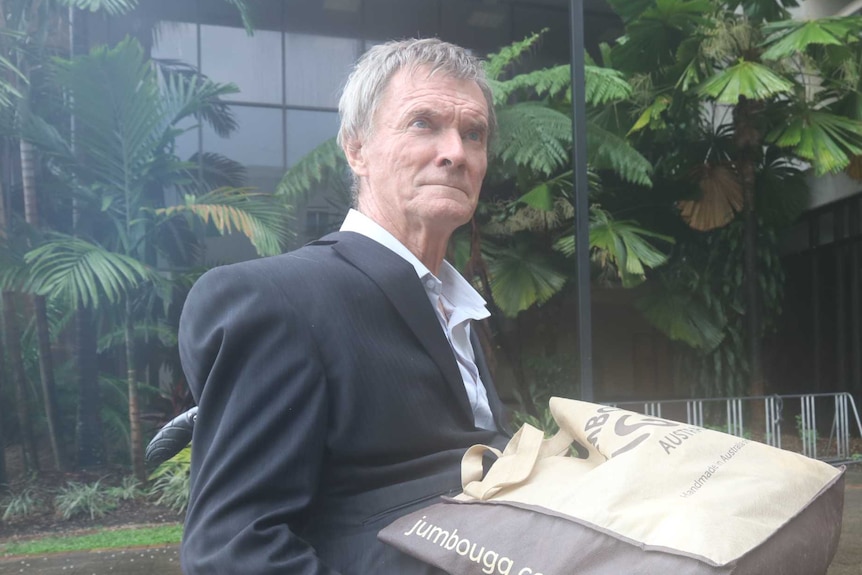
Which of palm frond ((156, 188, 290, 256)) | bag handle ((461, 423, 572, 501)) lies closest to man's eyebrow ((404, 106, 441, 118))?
bag handle ((461, 423, 572, 501))

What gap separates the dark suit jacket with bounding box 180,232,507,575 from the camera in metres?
0.93

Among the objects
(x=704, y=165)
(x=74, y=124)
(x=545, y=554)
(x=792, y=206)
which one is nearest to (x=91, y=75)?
(x=74, y=124)

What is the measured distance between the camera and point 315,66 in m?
6.43

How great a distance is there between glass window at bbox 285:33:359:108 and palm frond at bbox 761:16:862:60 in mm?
4137

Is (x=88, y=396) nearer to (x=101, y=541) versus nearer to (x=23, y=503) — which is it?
(x=23, y=503)

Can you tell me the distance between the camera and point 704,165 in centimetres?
862

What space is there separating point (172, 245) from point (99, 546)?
2.37 m

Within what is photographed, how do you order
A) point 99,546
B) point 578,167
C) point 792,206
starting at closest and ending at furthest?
point 578,167 → point 99,546 → point 792,206

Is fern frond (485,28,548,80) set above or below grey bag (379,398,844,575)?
above

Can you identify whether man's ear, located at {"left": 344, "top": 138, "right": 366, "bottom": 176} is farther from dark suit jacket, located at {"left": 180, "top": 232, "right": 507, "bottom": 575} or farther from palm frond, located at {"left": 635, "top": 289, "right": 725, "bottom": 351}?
palm frond, located at {"left": 635, "top": 289, "right": 725, "bottom": 351}

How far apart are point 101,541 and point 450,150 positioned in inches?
214

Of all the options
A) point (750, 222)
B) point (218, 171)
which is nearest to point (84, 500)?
point (218, 171)

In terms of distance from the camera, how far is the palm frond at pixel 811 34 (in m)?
6.82

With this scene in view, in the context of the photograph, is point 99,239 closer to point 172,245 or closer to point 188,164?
point 172,245
